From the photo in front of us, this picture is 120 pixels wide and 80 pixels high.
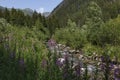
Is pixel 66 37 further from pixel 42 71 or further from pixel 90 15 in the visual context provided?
pixel 42 71

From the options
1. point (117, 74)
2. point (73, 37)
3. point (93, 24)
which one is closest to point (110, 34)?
point (93, 24)

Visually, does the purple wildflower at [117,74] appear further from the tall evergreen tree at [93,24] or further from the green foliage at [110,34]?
the tall evergreen tree at [93,24]

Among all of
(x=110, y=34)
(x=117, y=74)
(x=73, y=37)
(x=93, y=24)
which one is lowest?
(x=73, y=37)

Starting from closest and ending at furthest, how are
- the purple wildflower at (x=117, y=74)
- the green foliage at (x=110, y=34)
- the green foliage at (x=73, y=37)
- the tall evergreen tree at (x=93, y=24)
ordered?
the purple wildflower at (x=117, y=74)
the green foliage at (x=110, y=34)
the tall evergreen tree at (x=93, y=24)
the green foliage at (x=73, y=37)

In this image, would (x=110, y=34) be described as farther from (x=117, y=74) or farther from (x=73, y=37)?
(x=117, y=74)

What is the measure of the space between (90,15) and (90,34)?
7394mm

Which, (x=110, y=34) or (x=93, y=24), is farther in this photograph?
(x=93, y=24)

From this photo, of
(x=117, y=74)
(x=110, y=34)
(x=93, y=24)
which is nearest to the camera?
(x=117, y=74)

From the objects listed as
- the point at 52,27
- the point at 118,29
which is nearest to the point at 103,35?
the point at 118,29

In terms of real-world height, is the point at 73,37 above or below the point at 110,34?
below

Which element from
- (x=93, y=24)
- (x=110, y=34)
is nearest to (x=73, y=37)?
(x=93, y=24)

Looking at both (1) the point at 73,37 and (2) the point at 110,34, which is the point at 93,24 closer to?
(1) the point at 73,37

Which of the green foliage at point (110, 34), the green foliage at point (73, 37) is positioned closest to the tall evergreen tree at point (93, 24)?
the green foliage at point (73, 37)

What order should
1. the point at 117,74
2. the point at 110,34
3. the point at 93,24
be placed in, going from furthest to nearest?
the point at 93,24 → the point at 110,34 → the point at 117,74
